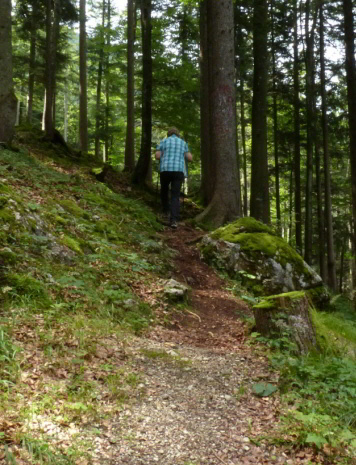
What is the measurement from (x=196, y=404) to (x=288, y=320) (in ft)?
5.86

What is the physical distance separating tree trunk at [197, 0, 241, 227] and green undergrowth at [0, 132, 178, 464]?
224 centimetres

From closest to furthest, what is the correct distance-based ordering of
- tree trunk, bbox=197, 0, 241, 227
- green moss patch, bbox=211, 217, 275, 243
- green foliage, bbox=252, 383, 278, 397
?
green foliage, bbox=252, 383, 278, 397 → green moss patch, bbox=211, 217, 275, 243 → tree trunk, bbox=197, 0, 241, 227

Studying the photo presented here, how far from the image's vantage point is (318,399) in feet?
11.5

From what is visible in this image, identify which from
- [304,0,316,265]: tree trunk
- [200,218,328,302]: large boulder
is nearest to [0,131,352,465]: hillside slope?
[200,218,328,302]: large boulder

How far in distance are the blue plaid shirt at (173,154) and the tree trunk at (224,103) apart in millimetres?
1063

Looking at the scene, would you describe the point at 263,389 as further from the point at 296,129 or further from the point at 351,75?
the point at 296,129

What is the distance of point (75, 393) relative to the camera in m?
3.14

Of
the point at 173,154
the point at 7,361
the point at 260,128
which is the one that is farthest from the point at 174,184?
the point at 7,361

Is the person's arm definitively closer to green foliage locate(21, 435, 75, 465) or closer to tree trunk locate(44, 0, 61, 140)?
tree trunk locate(44, 0, 61, 140)

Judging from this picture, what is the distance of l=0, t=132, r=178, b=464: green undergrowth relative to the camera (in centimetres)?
279

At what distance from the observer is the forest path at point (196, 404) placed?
2.77 meters

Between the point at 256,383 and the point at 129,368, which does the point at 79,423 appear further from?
the point at 256,383

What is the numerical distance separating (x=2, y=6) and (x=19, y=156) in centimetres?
359

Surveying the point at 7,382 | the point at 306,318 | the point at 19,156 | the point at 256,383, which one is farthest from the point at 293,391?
the point at 19,156
